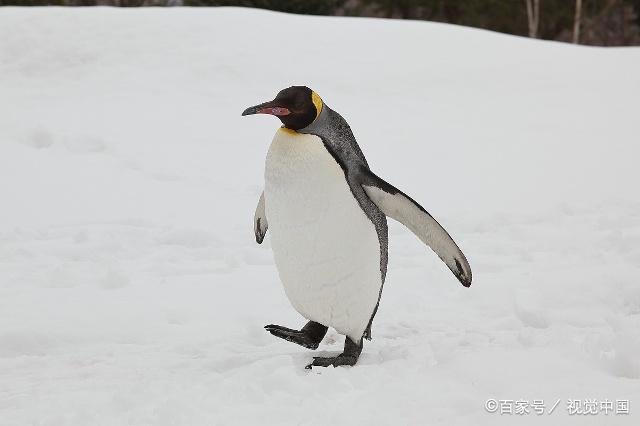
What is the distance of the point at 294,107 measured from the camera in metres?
2.45

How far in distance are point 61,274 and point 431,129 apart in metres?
4.30

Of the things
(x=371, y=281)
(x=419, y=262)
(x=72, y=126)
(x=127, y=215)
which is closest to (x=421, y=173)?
(x=419, y=262)

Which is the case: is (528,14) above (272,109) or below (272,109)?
below

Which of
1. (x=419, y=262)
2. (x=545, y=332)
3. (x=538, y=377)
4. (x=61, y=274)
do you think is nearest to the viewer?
(x=538, y=377)

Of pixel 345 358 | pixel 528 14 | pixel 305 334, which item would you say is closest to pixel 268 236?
pixel 305 334

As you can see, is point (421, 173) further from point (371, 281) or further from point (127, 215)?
point (371, 281)

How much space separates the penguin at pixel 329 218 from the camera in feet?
8.05

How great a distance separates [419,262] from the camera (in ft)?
14.4

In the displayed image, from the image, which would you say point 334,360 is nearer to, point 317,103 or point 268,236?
point 317,103

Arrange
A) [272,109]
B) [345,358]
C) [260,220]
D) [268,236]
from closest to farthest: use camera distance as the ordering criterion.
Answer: [272,109] < [345,358] < [260,220] < [268,236]

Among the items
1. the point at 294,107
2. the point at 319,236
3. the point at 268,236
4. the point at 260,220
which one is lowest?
the point at 268,236

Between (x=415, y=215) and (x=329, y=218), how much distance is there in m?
0.30

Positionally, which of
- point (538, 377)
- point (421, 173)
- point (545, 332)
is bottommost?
point (421, 173)

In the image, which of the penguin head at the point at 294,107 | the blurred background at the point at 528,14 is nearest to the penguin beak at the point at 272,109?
the penguin head at the point at 294,107
